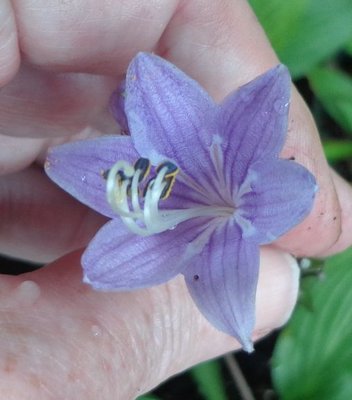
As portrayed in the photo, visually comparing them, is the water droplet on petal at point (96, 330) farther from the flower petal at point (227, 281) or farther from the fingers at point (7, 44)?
the fingers at point (7, 44)

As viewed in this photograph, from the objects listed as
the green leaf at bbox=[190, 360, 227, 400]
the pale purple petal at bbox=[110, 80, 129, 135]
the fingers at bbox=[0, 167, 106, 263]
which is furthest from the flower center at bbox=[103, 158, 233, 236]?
the green leaf at bbox=[190, 360, 227, 400]

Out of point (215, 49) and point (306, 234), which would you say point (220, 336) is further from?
point (215, 49)

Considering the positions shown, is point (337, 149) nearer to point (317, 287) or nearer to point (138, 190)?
point (317, 287)

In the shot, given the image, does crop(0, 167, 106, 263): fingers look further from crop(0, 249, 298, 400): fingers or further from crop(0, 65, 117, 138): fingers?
crop(0, 249, 298, 400): fingers

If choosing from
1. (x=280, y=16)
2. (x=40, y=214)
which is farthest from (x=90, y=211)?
(x=280, y=16)

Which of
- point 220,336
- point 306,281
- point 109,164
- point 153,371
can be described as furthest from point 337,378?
point 109,164

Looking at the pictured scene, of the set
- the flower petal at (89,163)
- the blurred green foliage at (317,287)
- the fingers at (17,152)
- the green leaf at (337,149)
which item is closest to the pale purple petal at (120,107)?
the flower petal at (89,163)

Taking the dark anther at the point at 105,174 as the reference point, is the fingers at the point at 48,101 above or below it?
below
